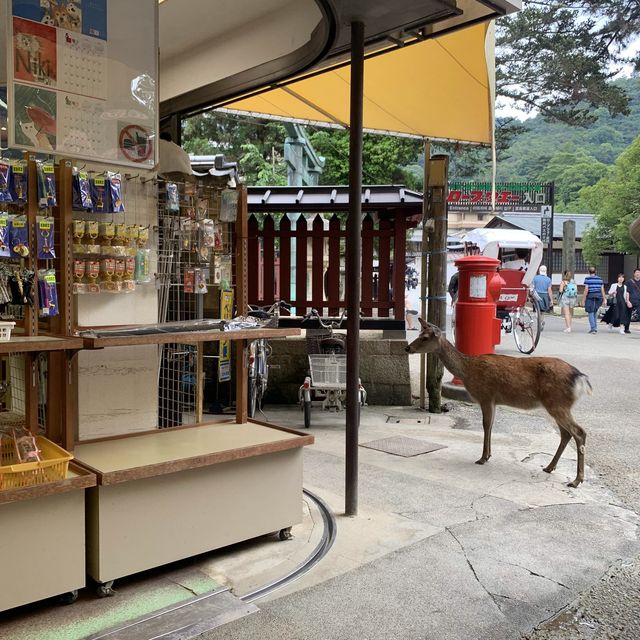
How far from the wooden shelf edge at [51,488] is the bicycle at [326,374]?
3713 millimetres

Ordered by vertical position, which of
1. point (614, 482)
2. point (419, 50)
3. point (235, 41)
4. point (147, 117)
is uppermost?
point (419, 50)

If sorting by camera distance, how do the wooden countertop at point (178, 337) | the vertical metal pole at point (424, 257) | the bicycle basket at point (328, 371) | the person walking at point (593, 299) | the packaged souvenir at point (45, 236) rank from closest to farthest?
the wooden countertop at point (178, 337) < the packaged souvenir at point (45, 236) < the bicycle basket at point (328, 371) < the vertical metal pole at point (424, 257) < the person walking at point (593, 299)

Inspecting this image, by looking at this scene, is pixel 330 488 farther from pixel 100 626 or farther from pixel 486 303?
pixel 486 303

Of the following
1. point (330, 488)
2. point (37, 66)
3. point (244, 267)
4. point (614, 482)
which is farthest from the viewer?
point (614, 482)

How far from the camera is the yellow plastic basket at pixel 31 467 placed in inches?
108

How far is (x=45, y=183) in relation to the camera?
126 inches

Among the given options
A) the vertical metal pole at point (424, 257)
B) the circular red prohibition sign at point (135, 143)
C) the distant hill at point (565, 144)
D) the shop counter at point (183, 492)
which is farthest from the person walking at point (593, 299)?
the distant hill at point (565, 144)

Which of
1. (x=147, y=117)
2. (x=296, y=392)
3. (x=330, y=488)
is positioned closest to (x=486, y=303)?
(x=296, y=392)

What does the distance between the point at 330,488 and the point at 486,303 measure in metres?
3.91

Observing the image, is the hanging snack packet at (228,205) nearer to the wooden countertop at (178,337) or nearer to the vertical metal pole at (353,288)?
the vertical metal pole at (353,288)

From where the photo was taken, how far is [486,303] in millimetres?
7770

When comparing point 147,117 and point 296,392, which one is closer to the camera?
point 147,117

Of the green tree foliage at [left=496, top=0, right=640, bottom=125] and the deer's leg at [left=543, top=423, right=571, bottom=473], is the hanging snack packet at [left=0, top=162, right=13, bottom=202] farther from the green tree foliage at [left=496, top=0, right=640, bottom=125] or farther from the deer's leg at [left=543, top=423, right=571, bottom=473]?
the green tree foliage at [left=496, top=0, right=640, bottom=125]

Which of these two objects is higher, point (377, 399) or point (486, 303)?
point (486, 303)
